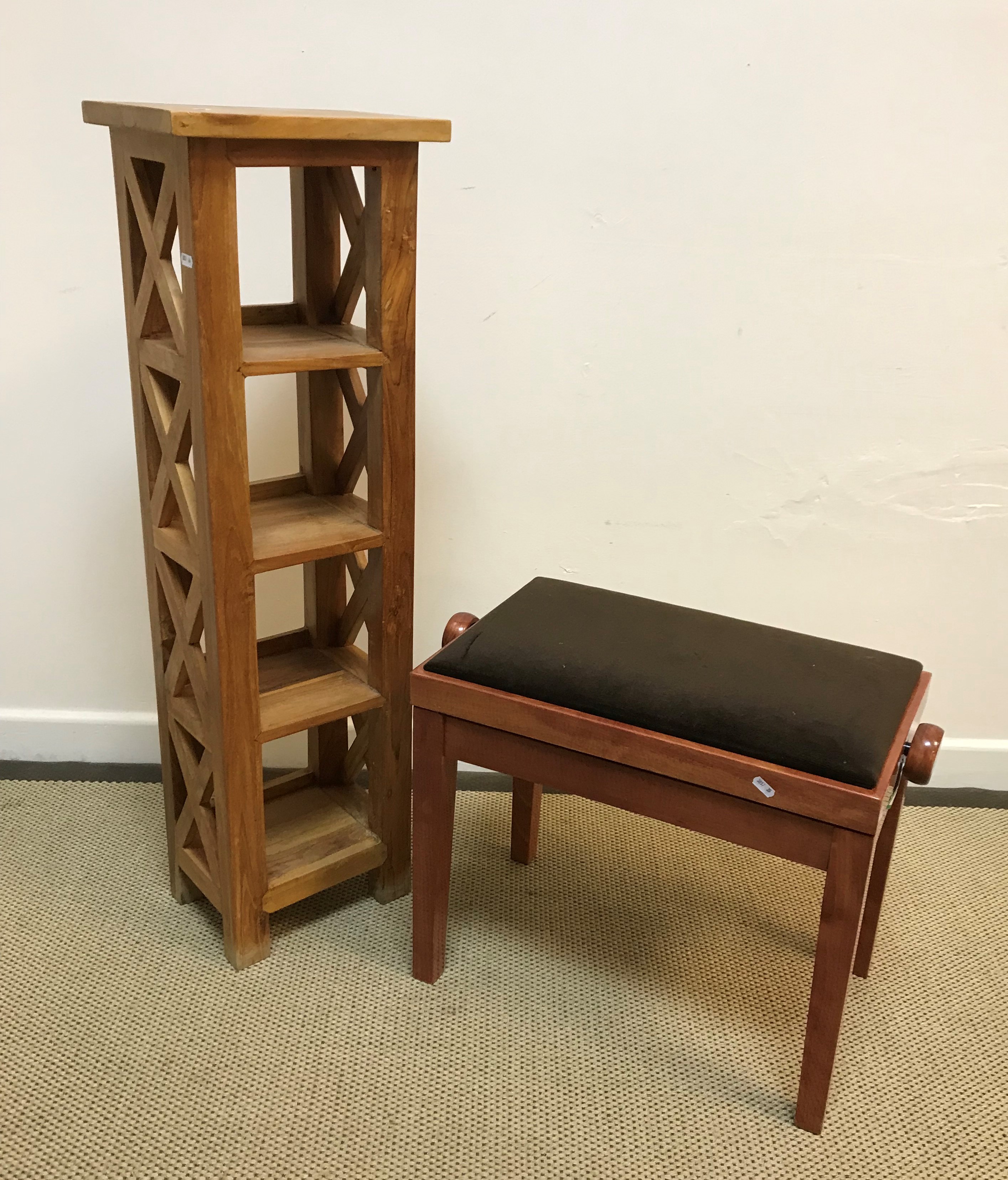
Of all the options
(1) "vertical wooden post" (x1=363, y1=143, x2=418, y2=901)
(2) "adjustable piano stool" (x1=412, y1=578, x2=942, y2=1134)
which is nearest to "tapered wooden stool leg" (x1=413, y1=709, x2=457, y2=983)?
(2) "adjustable piano stool" (x1=412, y1=578, x2=942, y2=1134)

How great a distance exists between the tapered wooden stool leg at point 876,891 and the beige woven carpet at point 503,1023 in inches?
1.7

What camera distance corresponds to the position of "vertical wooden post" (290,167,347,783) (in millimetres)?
1399

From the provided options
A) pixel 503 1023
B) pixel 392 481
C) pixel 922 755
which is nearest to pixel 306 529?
pixel 392 481

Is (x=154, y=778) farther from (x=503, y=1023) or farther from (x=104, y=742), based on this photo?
(x=503, y=1023)

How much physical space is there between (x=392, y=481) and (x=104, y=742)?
939 mm

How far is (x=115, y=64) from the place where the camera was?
5.05 feet

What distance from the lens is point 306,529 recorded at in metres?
1.38

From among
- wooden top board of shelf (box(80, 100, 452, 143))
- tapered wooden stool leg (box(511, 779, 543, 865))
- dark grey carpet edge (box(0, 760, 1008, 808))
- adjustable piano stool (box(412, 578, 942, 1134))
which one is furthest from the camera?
dark grey carpet edge (box(0, 760, 1008, 808))

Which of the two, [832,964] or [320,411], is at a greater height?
[320,411]

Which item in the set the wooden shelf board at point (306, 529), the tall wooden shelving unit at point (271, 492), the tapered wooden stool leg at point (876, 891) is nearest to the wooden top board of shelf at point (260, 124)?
the tall wooden shelving unit at point (271, 492)

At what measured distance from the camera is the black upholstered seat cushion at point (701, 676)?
116 cm

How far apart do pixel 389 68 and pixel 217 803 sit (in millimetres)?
1089

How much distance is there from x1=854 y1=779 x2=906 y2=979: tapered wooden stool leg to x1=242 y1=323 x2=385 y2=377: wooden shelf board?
2.99ft

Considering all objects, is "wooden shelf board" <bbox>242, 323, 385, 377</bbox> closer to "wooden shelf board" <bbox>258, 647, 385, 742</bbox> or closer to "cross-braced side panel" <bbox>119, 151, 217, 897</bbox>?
"cross-braced side panel" <bbox>119, 151, 217, 897</bbox>
